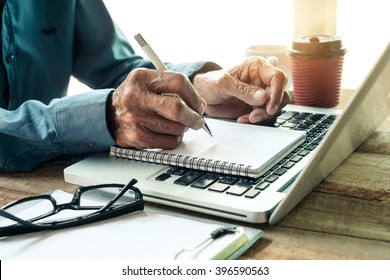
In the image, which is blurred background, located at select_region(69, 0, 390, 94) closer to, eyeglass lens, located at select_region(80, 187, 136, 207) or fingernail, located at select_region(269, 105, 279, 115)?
fingernail, located at select_region(269, 105, 279, 115)

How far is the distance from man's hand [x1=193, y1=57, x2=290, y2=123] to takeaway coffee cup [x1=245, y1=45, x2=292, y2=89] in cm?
21

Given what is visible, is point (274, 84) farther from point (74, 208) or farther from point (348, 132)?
point (74, 208)

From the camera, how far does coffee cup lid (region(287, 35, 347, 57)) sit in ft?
3.79

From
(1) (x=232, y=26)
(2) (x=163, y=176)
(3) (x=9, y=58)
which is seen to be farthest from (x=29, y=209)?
(1) (x=232, y=26)

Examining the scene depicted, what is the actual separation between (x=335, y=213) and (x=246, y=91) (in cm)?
37

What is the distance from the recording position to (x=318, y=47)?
1.16 meters

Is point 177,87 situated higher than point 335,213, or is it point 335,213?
point 177,87

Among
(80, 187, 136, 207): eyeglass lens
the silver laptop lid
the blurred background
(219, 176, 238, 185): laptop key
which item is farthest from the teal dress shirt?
the blurred background

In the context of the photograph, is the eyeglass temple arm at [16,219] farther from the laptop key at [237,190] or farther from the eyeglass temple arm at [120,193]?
the laptop key at [237,190]

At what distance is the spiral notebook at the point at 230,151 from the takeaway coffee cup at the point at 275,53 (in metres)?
0.38

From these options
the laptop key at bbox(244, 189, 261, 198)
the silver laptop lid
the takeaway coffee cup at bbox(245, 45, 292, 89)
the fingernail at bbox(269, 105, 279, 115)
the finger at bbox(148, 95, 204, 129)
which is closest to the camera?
the silver laptop lid

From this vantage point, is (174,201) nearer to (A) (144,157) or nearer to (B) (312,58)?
(A) (144,157)

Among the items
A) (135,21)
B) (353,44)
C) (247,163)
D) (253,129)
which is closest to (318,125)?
(253,129)

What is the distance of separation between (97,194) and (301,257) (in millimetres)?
318
